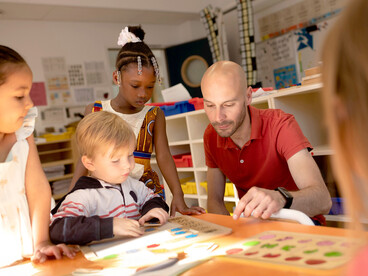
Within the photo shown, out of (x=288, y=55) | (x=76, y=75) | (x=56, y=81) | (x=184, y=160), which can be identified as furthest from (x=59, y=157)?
(x=288, y=55)

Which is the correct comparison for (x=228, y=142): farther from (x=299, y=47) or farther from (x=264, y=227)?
(x=299, y=47)

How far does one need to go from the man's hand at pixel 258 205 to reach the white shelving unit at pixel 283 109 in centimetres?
79

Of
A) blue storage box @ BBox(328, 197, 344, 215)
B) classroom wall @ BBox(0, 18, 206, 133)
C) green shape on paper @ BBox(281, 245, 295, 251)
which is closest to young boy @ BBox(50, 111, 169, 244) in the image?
green shape on paper @ BBox(281, 245, 295, 251)

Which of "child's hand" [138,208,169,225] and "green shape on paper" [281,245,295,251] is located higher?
"child's hand" [138,208,169,225]

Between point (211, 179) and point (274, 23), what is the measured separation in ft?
13.5

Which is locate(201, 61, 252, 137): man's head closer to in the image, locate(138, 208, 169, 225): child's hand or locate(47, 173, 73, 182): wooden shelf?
locate(138, 208, 169, 225): child's hand

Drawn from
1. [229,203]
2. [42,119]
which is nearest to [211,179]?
[229,203]

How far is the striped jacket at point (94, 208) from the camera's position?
3.67ft

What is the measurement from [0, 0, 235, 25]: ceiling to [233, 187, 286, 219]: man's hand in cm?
449

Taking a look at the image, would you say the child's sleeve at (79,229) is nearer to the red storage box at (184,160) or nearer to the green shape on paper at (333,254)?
the green shape on paper at (333,254)

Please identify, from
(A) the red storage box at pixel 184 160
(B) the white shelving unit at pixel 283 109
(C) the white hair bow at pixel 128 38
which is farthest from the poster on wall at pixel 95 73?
(C) the white hair bow at pixel 128 38

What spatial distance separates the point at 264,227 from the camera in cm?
105

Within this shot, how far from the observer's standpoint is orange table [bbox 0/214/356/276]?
2.43 feet

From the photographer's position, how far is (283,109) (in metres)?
2.66
